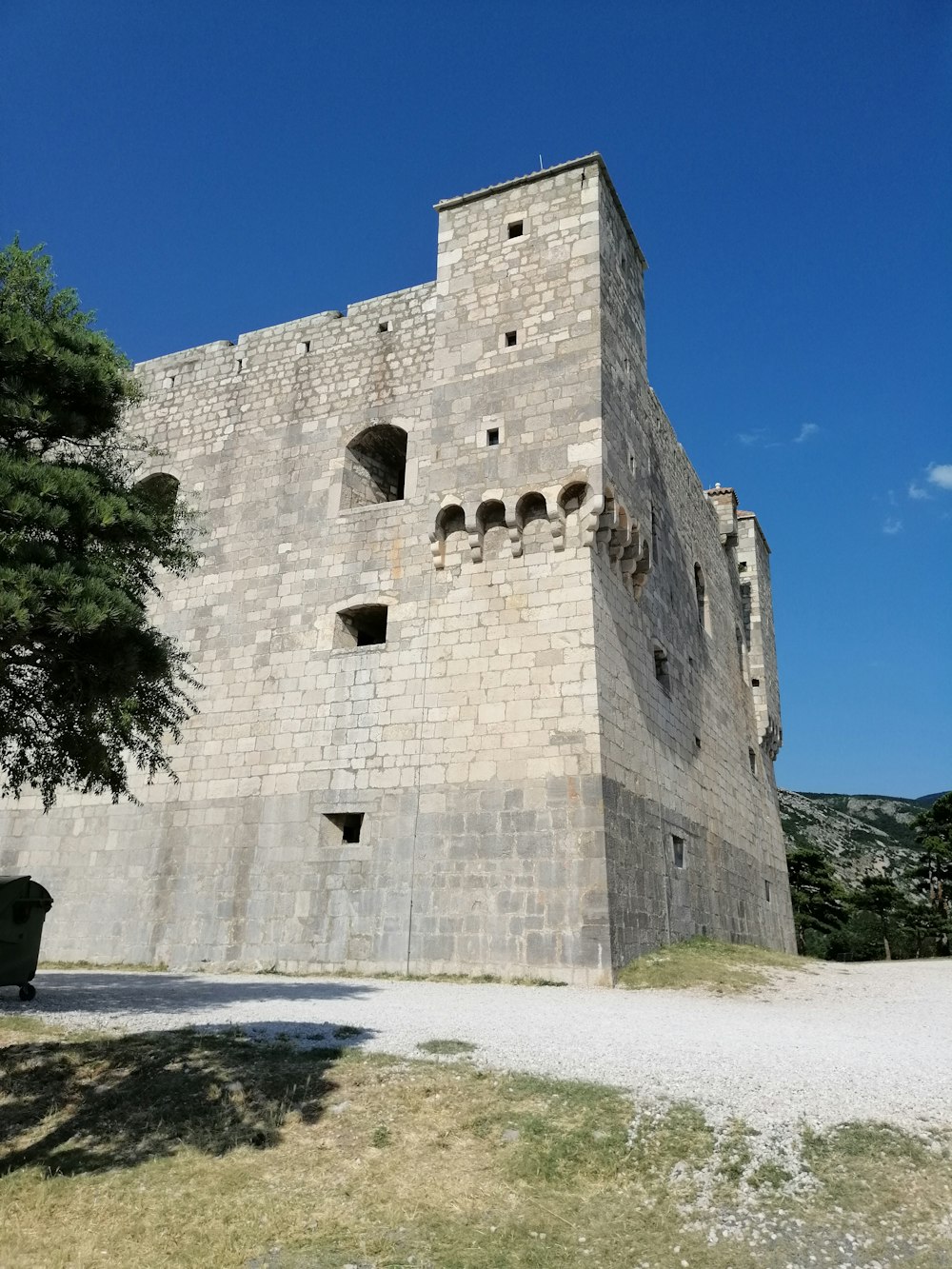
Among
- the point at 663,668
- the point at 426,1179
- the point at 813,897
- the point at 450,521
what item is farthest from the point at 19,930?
the point at 813,897

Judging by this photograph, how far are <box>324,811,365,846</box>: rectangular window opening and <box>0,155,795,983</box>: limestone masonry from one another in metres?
0.04

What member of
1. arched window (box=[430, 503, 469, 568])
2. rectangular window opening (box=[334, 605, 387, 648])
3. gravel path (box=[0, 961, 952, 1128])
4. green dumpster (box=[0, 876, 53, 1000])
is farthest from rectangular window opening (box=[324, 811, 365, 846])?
green dumpster (box=[0, 876, 53, 1000])

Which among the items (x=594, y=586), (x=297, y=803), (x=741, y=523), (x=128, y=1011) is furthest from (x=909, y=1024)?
(x=741, y=523)

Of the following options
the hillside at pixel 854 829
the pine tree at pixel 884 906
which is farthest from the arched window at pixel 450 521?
the hillside at pixel 854 829

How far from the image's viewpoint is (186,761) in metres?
16.3

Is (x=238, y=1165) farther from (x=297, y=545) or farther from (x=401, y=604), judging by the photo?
(x=297, y=545)

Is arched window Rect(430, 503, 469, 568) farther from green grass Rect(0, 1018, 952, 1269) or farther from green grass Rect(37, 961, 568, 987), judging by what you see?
green grass Rect(0, 1018, 952, 1269)

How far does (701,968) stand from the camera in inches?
506

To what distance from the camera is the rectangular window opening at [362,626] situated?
1597 centimetres

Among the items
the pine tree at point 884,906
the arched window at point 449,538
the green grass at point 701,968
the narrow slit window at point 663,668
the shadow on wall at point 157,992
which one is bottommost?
the shadow on wall at point 157,992

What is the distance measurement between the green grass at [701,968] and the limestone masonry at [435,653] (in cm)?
39

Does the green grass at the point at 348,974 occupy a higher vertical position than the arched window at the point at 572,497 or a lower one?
lower

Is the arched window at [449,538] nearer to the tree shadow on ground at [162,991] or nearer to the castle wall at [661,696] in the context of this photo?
the castle wall at [661,696]

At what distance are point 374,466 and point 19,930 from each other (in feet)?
36.8
